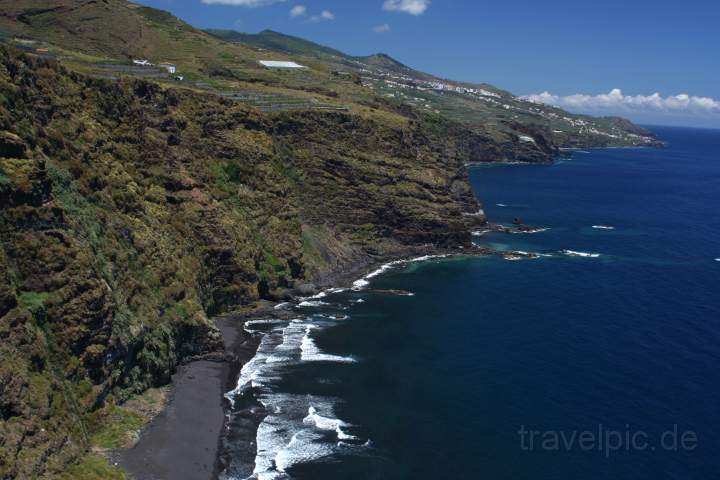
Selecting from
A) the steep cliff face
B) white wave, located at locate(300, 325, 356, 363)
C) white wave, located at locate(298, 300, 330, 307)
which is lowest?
white wave, located at locate(300, 325, 356, 363)

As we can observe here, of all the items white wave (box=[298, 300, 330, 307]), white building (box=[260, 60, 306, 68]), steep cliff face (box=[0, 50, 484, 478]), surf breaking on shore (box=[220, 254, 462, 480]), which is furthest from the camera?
white building (box=[260, 60, 306, 68])

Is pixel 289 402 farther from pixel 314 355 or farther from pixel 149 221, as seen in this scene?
pixel 149 221

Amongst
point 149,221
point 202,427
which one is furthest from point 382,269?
point 202,427

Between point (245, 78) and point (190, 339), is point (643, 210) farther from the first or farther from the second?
point (190, 339)

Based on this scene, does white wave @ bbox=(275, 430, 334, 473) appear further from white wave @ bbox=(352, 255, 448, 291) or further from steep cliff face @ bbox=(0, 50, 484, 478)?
→ white wave @ bbox=(352, 255, 448, 291)

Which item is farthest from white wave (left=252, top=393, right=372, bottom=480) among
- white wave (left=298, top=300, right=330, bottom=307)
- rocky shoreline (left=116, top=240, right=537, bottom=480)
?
white wave (left=298, top=300, right=330, bottom=307)

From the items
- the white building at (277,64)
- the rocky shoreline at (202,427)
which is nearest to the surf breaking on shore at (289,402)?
the rocky shoreline at (202,427)

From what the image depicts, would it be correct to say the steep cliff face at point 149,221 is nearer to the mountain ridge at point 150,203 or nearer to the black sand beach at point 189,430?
the mountain ridge at point 150,203
